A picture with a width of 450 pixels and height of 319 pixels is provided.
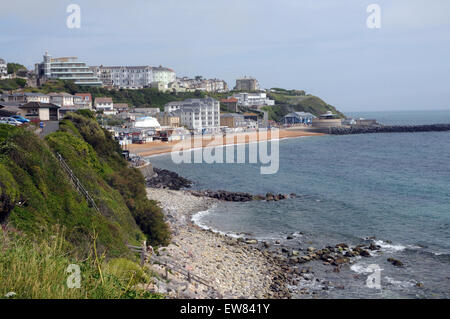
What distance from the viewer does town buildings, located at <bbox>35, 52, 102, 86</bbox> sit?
84.1 metres

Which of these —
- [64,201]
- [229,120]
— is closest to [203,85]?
[229,120]

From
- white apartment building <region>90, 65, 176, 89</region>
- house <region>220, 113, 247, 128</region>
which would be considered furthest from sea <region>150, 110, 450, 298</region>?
white apartment building <region>90, 65, 176, 89</region>

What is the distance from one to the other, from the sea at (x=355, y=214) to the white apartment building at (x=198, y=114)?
33.8m

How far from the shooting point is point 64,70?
85062 millimetres

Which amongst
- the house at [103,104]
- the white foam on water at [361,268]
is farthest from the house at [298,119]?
the white foam on water at [361,268]

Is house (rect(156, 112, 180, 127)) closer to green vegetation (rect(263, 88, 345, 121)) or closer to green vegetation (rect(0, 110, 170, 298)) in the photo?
green vegetation (rect(263, 88, 345, 121))

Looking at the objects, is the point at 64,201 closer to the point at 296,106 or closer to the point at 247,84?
the point at 296,106

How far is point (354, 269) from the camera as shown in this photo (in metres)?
15.6

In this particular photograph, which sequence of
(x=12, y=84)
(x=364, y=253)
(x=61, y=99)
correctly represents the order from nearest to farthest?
(x=364, y=253), (x=61, y=99), (x=12, y=84)

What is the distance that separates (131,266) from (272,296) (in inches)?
242

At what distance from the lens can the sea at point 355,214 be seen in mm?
14688

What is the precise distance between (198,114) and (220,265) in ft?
221

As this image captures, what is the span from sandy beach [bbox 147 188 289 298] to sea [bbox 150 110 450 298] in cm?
128
